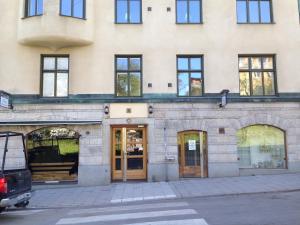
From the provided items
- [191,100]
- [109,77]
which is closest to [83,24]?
[109,77]

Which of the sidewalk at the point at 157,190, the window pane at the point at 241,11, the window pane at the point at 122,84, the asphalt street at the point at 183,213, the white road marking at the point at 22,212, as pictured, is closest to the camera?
the asphalt street at the point at 183,213

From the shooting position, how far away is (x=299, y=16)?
62.7ft

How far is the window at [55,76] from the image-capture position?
1811 cm

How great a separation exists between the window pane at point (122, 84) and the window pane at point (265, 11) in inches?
284

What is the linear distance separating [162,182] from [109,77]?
5.29 meters

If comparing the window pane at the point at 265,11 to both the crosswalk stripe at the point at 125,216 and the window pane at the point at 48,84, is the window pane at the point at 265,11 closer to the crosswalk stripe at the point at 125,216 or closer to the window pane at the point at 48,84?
the window pane at the point at 48,84

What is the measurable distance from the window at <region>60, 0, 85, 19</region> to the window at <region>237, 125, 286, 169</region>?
9.11m

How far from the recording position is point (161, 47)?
60.6 feet

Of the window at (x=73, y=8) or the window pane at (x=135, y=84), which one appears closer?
the window at (x=73, y=8)

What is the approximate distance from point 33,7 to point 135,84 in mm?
5818

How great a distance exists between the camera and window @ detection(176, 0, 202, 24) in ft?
62.1

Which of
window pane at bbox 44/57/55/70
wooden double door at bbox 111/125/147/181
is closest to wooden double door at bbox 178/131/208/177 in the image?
wooden double door at bbox 111/125/147/181

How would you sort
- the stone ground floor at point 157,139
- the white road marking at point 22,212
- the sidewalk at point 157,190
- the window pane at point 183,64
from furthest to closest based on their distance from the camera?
1. the window pane at point 183,64
2. the stone ground floor at point 157,139
3. the sidewalk at point 157,190
4. the white road marking at point 22,212

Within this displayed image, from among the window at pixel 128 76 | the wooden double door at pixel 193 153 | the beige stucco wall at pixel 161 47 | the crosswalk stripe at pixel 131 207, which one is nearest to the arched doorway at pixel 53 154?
the beige stucco wall at pixel 161 47
